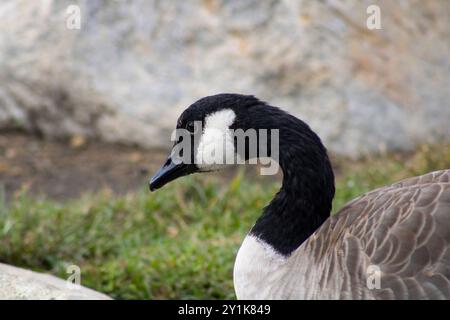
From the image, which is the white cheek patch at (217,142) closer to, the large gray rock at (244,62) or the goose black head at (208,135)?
the goose black head at (208,135)

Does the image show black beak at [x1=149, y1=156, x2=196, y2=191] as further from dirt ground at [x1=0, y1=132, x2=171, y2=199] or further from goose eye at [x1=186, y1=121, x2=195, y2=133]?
dirt ground at [x1=0, y1=132, x2=171, y2=199]

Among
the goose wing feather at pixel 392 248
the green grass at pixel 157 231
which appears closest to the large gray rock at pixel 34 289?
the green grass at pixel 157 231

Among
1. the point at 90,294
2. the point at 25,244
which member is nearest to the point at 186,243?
the point at 25,244

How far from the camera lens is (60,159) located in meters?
7.44

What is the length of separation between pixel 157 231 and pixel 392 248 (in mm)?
2770

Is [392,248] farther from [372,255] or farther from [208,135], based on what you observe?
[208,135]

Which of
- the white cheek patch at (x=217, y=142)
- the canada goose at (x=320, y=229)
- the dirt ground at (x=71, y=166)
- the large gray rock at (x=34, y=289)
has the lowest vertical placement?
the large gray rock at (x=34, y=289)

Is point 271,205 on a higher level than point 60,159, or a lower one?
lower

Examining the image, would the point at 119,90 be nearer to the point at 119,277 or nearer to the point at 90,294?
the point at 119,277

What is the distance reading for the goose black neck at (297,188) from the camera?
3.62m

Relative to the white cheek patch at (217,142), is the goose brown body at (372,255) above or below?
below

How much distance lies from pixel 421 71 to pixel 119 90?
2657 mm

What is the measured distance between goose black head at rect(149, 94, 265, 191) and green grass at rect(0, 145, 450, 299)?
97cm
